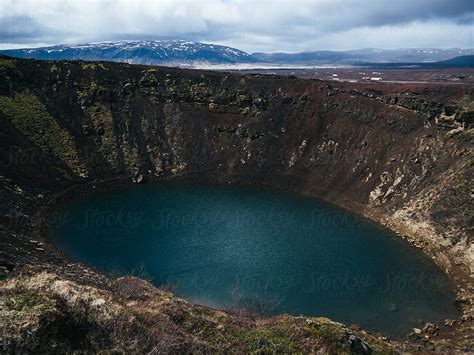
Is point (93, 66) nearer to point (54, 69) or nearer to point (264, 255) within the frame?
point (54, 69)

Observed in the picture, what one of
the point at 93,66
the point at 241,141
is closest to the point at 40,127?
the point at 93,66

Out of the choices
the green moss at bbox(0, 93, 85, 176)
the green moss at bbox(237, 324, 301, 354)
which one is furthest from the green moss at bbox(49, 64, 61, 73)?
the green moss at bbox(237, 324, 301, 354)

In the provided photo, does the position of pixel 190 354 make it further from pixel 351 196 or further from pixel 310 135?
pixel 310 135

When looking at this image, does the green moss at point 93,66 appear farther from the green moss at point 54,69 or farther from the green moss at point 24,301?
the green moss at point 24,301

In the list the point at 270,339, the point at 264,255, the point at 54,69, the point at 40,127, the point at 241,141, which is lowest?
the point at 264,255

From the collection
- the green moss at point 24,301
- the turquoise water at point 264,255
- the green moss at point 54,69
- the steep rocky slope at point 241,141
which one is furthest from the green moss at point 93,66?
the green moss at point 24,301

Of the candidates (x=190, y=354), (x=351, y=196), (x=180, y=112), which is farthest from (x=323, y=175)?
(x=190, y=354)
